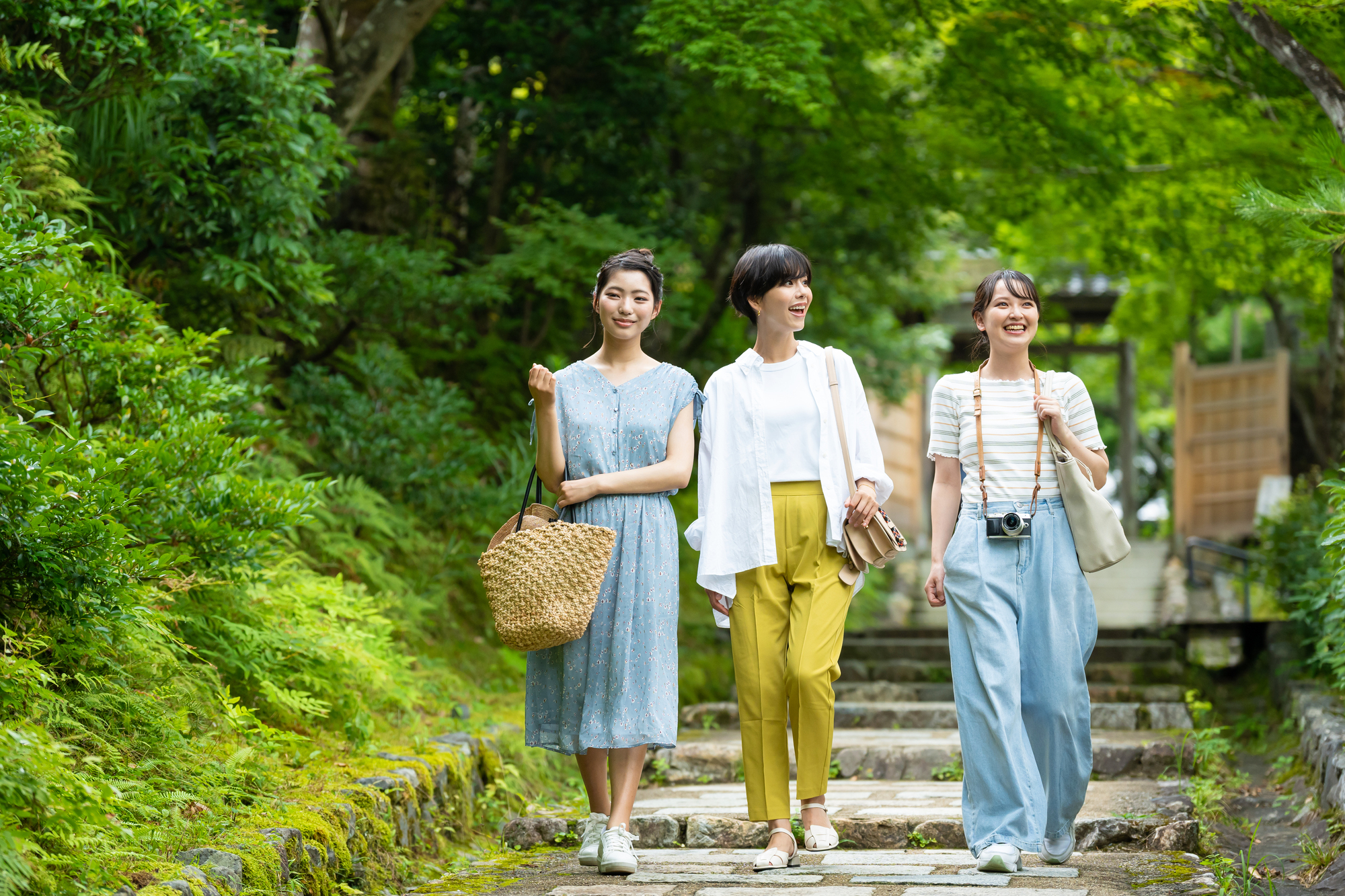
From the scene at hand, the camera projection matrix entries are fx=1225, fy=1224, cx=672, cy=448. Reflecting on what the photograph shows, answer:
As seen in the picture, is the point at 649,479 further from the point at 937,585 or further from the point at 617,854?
the point at 617,854

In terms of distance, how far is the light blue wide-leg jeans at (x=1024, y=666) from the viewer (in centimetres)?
386

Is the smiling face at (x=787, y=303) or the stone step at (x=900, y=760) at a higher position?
the smiling face at (x=787, y=303)

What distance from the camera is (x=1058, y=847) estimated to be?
13.3 ft

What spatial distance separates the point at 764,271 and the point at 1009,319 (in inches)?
33.4

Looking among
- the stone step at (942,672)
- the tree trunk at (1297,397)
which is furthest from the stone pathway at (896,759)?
the tree trunk at (1297,397)

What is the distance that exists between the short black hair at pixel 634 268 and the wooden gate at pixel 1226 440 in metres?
12.4

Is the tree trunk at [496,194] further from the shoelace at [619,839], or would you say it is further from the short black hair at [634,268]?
the shoelace at [619,839]

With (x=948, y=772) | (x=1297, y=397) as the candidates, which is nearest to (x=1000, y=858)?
(x=948, y=772)

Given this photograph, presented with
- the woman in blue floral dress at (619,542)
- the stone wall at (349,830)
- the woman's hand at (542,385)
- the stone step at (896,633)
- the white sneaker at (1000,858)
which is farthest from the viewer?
the stone step at (896,633)

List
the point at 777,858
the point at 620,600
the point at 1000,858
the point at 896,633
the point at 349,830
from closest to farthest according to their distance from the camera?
the point at 1000,858 < the point at 349,830 < the point at 777,858 < the point at 620,600 < the point at 896,633

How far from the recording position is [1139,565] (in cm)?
1661

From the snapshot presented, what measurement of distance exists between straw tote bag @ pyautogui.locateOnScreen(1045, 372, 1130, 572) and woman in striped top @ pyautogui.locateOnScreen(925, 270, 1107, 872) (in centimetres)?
4

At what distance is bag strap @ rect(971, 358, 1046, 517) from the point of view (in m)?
3.98

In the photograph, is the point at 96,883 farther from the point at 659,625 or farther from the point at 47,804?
the point at 659,625
